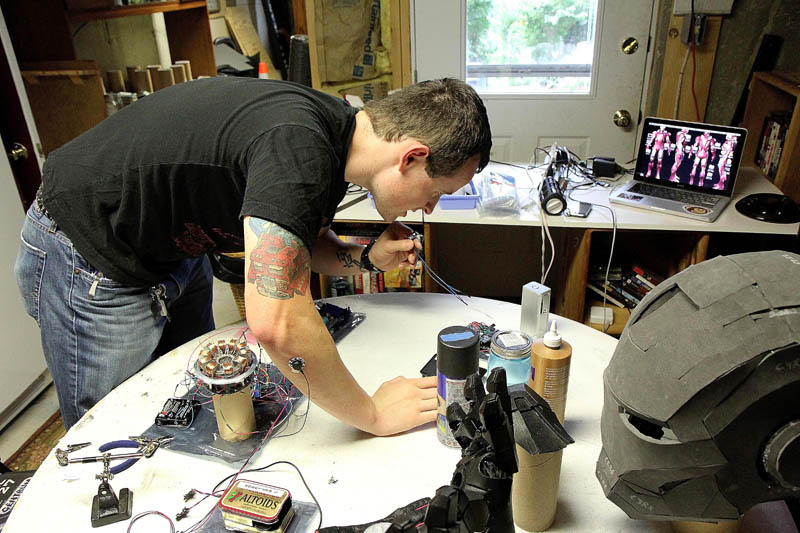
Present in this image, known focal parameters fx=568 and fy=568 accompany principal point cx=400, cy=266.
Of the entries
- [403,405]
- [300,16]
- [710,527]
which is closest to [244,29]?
[300,16]

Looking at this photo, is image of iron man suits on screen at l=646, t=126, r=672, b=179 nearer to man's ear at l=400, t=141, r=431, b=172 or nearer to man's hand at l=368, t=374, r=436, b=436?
man's ear at l=400, t=141, r=431, b=172

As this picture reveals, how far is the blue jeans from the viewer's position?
4.21ft

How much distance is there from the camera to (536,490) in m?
0.88

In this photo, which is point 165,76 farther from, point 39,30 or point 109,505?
point 109,505

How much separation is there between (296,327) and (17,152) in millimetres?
1874

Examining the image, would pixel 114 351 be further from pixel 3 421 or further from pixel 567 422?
pixel 3 421

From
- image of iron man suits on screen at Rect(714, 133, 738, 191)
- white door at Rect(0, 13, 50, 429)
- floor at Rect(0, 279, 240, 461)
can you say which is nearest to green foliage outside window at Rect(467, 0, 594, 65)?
image of iron man suits on screen at Rect(714, 133, 738, 191)

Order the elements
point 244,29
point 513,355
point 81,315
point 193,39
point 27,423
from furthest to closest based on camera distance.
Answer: point 244,29, point 193,39, point 27,423, point 81,315, point 513,355

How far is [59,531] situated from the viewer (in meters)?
0.91

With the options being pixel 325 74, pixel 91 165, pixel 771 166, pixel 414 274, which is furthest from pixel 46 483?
pixel 771 166

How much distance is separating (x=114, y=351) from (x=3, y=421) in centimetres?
131

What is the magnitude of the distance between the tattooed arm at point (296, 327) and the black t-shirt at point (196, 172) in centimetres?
4

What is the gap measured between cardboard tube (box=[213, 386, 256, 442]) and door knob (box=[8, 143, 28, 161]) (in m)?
1.74

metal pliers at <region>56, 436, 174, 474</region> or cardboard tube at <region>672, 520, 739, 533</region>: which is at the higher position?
cardboard tube at <region>672, 520, 739, 533</region>
